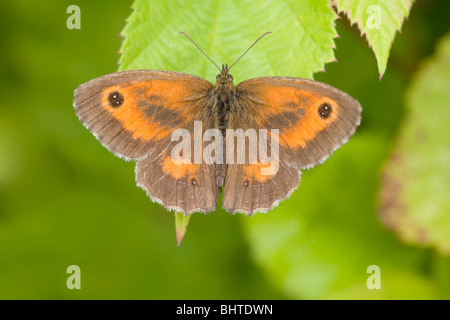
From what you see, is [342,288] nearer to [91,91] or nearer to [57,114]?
[91,91]

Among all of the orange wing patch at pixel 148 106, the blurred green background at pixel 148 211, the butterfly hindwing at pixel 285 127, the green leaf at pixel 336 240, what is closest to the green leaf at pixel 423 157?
the blurred green background at pixel 148 211

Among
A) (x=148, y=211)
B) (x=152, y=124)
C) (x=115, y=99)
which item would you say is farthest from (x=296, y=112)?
(x=148, y=211)

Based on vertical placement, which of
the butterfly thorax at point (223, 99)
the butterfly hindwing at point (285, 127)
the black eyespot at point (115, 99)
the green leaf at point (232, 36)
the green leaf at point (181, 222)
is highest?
the green leaf at point (232, 36)

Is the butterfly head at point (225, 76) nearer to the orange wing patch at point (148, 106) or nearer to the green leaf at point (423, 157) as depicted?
the orange wing patch at point (148, 106)

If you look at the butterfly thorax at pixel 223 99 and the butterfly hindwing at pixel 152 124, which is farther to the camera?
the butterfly thorax at pixel 223 99

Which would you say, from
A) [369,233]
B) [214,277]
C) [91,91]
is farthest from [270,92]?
[214,277]

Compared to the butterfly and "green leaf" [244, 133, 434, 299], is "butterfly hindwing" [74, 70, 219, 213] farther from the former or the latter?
"green leaf" [244, 133, 434, 299]
